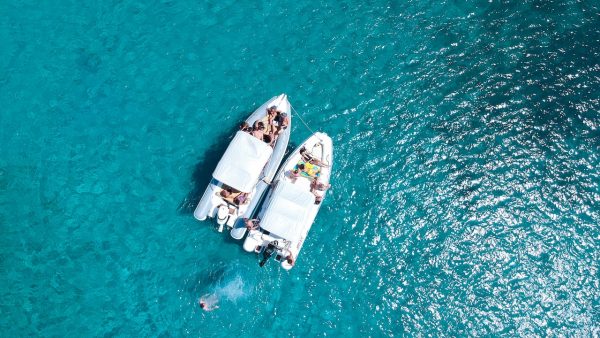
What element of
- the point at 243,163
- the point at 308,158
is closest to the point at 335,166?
the point at 308,158

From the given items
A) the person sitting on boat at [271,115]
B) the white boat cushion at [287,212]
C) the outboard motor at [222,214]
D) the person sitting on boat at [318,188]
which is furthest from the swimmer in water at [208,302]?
the person sitting on boat at [271,115]

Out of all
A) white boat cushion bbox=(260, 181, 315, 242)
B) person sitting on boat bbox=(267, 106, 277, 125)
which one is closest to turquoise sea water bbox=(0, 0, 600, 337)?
person sitting on boat bbox=(267, 106, 277, 125)

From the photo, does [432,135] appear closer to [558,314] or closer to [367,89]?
[367,89]

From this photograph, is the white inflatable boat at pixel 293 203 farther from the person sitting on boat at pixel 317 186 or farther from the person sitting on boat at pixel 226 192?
the person sitting on boat at pixel 226 192

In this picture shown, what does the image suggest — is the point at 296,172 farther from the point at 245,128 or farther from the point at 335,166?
the point at 245,128

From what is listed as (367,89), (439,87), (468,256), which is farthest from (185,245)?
(439,87)

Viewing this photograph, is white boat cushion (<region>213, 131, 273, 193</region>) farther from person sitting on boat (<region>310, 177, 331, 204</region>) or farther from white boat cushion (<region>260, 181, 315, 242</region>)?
person sitting on boat (<region>310, 177, 331, 204</region>)
